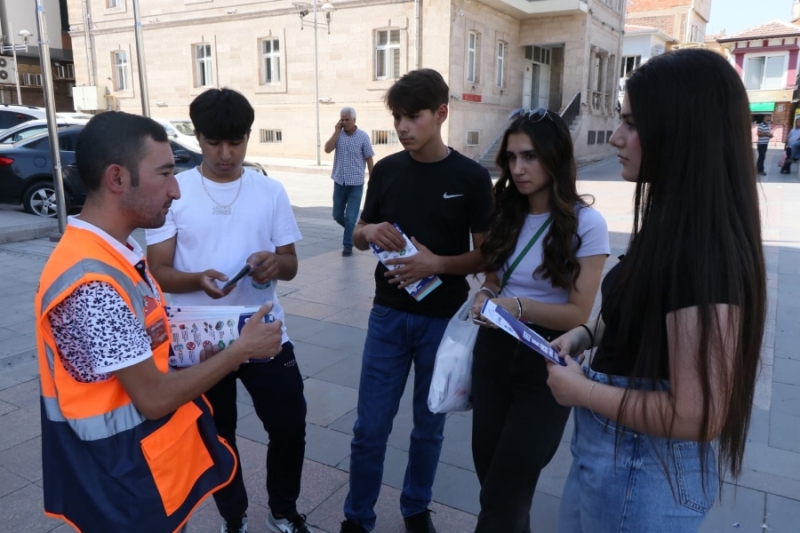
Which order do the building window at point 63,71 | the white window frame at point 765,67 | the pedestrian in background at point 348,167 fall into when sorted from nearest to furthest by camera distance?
the pedestrian in background at point 348,167 < the white window frame at point 765,67 < the building window at point 63,71

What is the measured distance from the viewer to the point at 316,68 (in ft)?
75.8

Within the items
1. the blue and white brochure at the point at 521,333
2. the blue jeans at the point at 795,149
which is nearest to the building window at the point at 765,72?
the blue jeans at the point at 795,149

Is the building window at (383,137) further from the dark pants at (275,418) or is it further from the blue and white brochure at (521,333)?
the blue and white brochure at (521,333)

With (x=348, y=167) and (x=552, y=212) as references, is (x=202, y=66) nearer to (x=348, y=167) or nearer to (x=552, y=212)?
(x=348, y=167)

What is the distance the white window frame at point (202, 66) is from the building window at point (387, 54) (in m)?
8.41

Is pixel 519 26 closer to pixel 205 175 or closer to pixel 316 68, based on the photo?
pixel 316 68

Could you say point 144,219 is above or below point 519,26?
below

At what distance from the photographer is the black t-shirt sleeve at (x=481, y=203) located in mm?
2666

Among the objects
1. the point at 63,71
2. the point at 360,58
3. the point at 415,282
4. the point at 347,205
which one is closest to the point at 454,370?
the point at 415,282

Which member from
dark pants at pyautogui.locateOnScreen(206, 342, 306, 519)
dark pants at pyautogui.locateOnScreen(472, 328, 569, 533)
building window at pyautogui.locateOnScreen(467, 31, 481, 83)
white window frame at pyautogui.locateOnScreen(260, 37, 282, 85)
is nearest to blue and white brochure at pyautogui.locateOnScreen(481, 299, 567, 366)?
dark pants at pyautogui.locateOnScreen(472, 328, 569, 533)

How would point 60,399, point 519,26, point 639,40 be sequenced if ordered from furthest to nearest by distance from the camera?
point 639,40 < point 519,26 < point 60,399

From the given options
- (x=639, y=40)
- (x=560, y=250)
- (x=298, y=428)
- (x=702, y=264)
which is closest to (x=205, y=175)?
(x=298, y=428)

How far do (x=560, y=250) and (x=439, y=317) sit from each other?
68cm

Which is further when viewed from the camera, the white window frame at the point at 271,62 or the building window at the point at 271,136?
the building window at the point at 271,136
